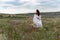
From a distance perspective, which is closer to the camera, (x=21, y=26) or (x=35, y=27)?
(x=21, y=26)

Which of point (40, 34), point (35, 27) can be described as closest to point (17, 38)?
point (40, 34)

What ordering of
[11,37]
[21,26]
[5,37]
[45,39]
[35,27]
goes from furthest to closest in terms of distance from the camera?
1. [35,27]
2. [21,26]
3. [5,37]
4. [11,37]
5. [45,39]

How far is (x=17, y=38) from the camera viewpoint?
940 cm

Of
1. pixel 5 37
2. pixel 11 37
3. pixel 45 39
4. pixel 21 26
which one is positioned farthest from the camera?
pixel 21 26

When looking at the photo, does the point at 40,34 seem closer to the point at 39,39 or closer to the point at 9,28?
the point at 39,39

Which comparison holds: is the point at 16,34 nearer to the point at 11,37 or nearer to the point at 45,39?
the point at 11,37

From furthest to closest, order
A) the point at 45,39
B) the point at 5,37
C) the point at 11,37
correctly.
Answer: the point at 5,37
the point at 11,37
the point at 45,39

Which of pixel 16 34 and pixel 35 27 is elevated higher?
pixel 16 34

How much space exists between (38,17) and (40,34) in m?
6.09

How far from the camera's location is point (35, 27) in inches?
599

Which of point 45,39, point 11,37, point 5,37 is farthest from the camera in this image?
point 5,37

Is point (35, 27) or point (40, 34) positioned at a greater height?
point (40, 34)

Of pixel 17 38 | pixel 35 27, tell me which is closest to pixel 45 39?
pixel 17 38

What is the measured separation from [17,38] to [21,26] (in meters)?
1.94
